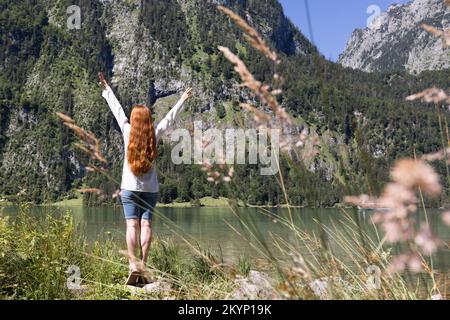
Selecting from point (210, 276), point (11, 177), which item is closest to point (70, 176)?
point (11, 177)

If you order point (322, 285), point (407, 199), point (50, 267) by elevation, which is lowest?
point (50, 267)

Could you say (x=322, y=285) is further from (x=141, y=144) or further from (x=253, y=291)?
(x=141, y=144)

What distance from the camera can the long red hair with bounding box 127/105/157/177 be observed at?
15.4 ft

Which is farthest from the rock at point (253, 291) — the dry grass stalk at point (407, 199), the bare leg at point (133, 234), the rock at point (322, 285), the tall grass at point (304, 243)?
the bare leg at point (133, 234)

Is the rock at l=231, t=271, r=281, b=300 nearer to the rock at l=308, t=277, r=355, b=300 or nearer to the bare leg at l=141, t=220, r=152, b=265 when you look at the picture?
the rock at l=308, t=277, r=355, b=300

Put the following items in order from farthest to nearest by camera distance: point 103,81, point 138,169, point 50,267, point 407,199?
point 103,81
point 138,169
point 50,267
point 407,199

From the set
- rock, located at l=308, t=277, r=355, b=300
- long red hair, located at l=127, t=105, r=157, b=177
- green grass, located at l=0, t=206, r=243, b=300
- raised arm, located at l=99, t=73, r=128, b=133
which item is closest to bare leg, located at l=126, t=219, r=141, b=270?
green grass, located at l=0, t=206, r=243, b=300

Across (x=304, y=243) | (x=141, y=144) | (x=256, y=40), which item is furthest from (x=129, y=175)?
(x=256, y=40)

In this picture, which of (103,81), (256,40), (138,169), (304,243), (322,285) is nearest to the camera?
(256,40)

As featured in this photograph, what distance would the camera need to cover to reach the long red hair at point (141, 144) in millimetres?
4695

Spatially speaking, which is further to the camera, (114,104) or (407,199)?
(114,104)

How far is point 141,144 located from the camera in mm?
4766

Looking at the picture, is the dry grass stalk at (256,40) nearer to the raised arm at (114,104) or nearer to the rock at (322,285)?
the rock at (322,285)
